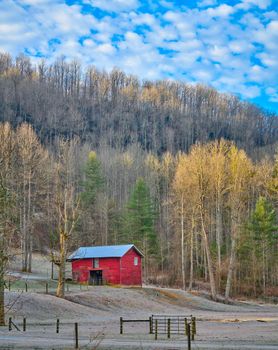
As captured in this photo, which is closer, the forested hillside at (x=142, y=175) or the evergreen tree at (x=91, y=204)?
the forested hillside at (x=142, y=175)

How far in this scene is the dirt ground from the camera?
2080cm

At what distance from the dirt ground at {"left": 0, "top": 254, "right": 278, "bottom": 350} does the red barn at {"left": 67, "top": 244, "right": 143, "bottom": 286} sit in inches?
282

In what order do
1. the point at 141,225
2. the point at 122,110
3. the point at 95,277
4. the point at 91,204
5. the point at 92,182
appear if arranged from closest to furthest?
the point at 95,277, the point at 141,225, the point at 91,204, the point at 92,182, the point at 122,110

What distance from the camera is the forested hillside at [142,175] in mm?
51500

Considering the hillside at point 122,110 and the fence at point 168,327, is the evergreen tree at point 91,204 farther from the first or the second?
the fence at point 168,327

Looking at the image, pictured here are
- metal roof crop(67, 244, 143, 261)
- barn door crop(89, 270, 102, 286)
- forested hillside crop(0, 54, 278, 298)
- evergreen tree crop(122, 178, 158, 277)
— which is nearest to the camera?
forested hillside crop(0, 54, 278, 298)

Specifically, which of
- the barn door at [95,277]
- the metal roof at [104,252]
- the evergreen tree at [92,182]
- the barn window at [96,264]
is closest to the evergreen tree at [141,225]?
the evergreen tree at [92,182]

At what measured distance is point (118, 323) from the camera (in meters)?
32.2

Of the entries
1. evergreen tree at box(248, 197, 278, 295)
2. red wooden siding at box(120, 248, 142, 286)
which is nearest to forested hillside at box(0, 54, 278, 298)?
evergreen tree at box(248, 197, 278, 295)

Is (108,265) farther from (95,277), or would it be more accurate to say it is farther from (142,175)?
(142,175)

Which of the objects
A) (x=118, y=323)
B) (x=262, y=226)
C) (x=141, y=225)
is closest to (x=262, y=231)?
(x=262, y=226)

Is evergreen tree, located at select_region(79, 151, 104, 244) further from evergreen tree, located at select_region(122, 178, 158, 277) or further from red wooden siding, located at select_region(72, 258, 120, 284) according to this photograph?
red wooden siding, located at select_region(72, 258, 120, 284)

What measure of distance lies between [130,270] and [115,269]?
1.82 m

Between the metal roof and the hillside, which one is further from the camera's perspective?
the hillside
